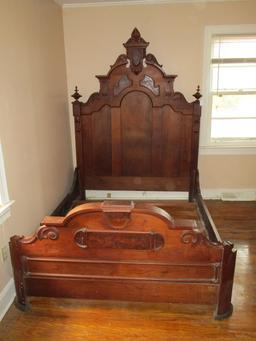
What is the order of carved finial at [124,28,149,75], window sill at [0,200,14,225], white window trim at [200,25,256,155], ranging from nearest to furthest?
window sill at [0,200,14,225] < carved finial at [124,28,149,75] < white window trim at [200,25,256,155]

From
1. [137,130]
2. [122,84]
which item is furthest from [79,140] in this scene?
[122,84]

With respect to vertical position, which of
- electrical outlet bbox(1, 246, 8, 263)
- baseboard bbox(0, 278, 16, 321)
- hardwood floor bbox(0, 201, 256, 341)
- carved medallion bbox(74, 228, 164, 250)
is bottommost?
hardwood floor bbox(0, 201, 256, 341)

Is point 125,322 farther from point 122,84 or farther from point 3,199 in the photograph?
point 122,84

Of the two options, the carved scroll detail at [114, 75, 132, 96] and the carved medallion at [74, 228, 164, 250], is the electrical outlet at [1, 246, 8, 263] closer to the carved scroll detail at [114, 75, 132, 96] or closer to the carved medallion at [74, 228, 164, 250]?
the carved medallion at [74, 228, 164, 250]

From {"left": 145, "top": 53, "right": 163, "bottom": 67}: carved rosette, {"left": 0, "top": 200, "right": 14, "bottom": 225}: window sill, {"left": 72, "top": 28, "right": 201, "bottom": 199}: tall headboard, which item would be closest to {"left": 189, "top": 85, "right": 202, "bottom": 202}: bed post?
{"left": 72, "top": 28, "right": 201, "bottom": 199}: tall headboard

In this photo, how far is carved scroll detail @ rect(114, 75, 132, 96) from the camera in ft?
9.70

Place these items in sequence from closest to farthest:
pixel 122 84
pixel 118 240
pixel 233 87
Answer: pixel 118 240
pixel 122 84
pixel 233 87

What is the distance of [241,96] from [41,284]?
9.68ft

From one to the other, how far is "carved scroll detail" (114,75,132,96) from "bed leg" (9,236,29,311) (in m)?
1.84

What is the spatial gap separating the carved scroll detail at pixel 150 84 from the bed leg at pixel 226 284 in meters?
1.82

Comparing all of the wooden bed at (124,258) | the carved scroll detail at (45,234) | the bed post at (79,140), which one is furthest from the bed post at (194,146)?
the carved scroll detail at (45,234)

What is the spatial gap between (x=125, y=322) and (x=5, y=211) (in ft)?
3.57

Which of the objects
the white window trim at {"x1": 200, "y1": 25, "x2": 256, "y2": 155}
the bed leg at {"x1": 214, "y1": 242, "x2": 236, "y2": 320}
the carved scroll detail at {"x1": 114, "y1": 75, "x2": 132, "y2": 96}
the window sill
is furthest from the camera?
the white window trim at {"x1": 200, "y1": 25, "x2": 256, "y2": 155}

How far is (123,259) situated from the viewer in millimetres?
1809
